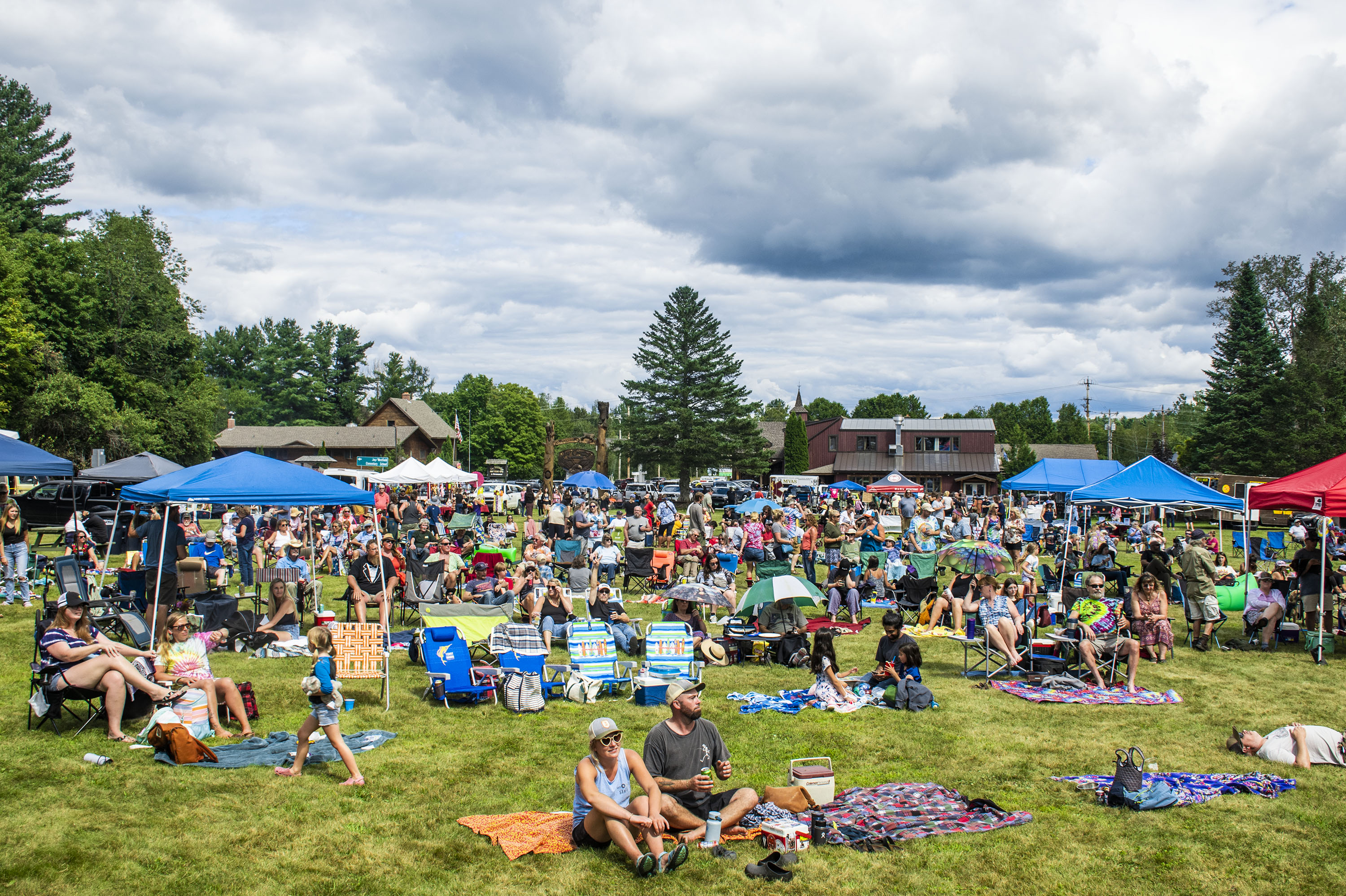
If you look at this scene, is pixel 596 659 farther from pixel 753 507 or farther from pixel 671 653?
pixel 753 507

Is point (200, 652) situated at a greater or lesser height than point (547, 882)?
greater

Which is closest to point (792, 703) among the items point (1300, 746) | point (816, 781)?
point (816, 781)

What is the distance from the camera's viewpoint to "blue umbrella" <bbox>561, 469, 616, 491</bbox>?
27.9 metres

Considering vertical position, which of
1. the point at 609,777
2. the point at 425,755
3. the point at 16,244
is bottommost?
the point at 425,755

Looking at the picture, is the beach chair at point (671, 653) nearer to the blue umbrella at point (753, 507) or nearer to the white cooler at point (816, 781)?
the white cooler at point (816, 781)

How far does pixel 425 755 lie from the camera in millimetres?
7195

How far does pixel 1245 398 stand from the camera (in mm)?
44469

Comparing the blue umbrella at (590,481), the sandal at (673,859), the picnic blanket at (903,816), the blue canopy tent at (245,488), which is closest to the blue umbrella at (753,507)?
the blue umbrella at (590,481)

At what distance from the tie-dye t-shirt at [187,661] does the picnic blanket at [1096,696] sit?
338 inches

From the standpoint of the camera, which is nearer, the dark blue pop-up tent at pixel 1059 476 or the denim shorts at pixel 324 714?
the denim shorts at pixel 324 714

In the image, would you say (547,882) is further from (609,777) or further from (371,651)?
(371,651)

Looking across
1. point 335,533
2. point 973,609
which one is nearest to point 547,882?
point 973,609

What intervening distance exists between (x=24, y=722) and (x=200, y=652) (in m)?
1.49

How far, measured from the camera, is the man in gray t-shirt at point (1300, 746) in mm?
6883
